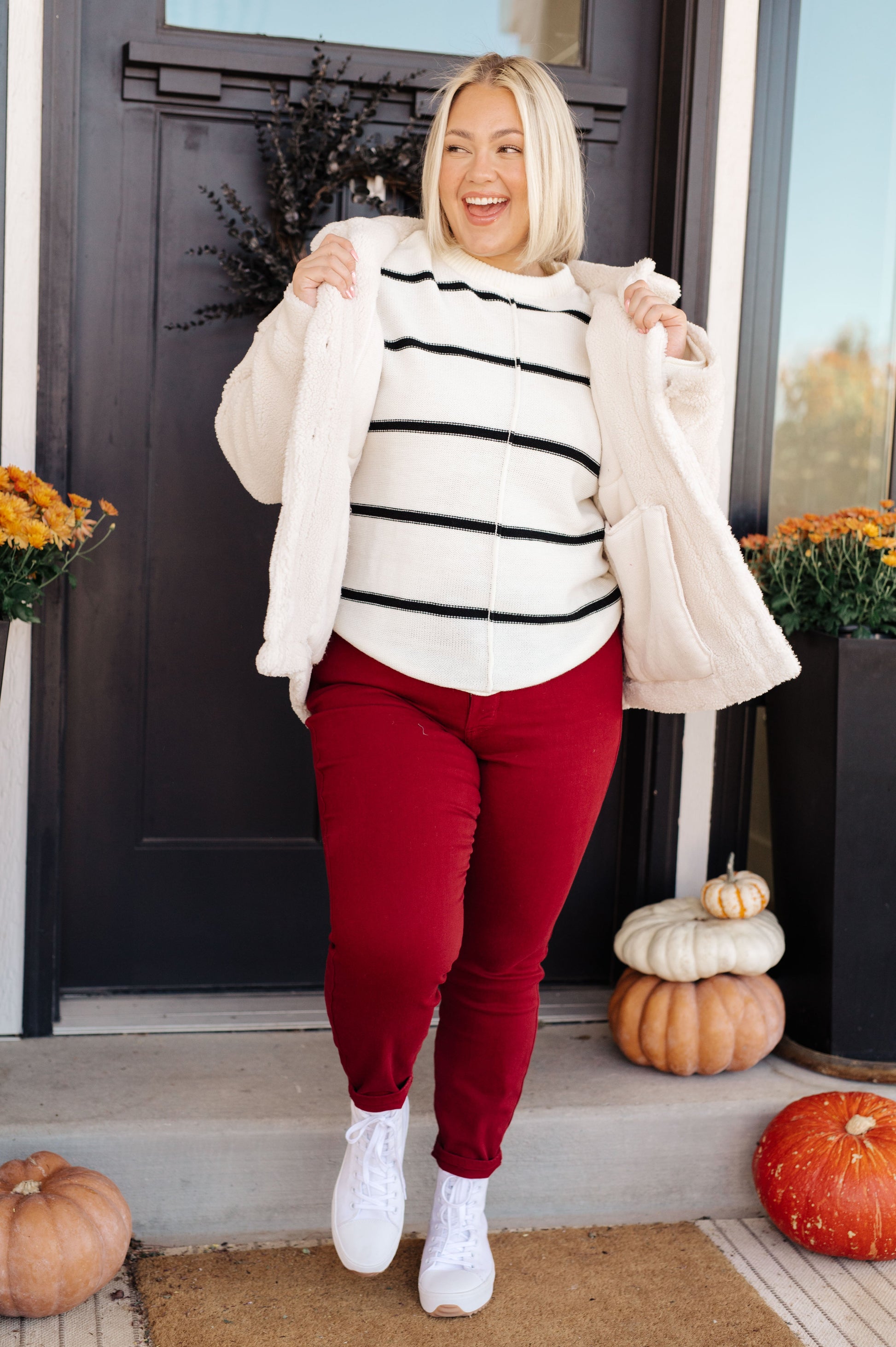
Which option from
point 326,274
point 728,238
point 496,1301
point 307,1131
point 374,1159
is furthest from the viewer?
point 728,238

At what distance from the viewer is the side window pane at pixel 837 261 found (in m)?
2.29

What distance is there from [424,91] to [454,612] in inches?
47.9

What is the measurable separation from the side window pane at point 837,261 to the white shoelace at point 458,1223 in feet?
4.65

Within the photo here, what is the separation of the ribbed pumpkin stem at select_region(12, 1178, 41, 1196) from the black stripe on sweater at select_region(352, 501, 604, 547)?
102 cm

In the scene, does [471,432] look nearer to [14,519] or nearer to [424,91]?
[14,519]

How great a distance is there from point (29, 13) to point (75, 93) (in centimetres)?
14

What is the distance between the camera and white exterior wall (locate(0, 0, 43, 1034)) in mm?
1949

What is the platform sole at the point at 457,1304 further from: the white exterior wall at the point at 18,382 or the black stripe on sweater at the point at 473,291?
the black stripe on sweater at the point at 473,291

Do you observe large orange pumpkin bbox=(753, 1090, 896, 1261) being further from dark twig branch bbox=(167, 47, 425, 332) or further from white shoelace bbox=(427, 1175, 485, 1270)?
dark twig branch bbox=(167, 47, 425, 332)

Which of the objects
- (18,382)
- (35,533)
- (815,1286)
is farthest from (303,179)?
(815,1286)

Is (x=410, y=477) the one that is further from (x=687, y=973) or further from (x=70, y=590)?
(x=687, y=973)

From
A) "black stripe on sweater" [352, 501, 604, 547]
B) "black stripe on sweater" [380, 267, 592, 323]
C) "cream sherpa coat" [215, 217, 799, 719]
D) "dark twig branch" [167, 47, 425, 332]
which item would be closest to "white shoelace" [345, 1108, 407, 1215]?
"cream sherpa coat" [215, 217, 799, 719]

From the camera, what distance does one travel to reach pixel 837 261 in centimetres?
233

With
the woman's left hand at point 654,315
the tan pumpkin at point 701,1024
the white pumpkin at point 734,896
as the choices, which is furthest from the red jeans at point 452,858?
the white pumpkin at point 734,896
